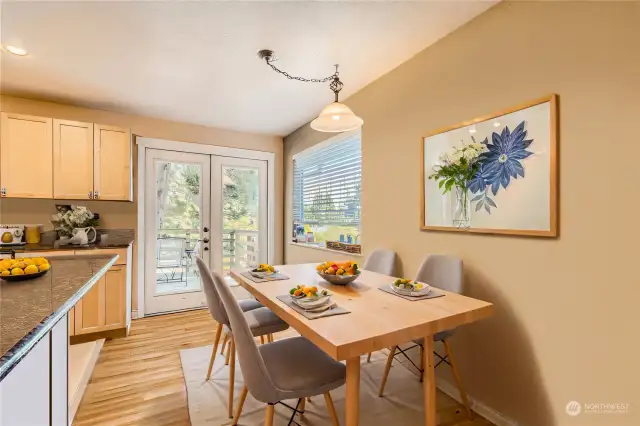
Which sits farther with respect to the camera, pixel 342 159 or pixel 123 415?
pixel 342 159

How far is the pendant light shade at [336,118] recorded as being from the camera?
200 centimetres

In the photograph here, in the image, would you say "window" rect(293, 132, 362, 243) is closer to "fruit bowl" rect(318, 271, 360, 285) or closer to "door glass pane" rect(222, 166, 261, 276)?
"door glass pane" rect(222, 166, 261, 276)

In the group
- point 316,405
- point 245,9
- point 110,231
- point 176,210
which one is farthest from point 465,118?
point 110,231

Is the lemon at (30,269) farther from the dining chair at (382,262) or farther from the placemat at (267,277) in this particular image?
the dining chair at (382,262)

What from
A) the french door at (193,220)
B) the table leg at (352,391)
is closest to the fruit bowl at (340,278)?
the table leg at (352,391)

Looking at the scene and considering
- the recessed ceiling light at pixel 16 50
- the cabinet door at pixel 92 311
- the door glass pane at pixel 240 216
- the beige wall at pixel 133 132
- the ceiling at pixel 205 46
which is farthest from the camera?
the door glass pane at pixel 240 216

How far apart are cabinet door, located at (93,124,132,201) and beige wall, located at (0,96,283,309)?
326 mm

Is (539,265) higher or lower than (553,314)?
higher

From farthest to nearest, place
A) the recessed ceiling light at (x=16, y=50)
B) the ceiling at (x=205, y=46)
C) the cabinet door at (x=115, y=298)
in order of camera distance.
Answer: the cabinet door at (x=115, y=298)
the recessed ceiling light at (x=16, y=50)
the ceiling at (x=205, y=46)

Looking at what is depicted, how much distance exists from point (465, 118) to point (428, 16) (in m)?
0.69

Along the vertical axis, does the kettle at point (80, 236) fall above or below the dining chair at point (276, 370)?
above

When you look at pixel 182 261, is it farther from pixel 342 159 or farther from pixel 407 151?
pixel 407 151

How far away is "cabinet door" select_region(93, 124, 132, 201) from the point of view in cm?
327

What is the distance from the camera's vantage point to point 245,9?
1835 mm
